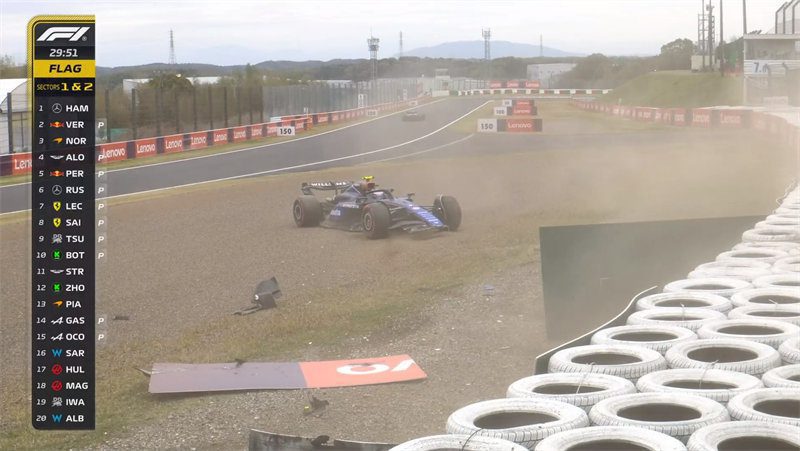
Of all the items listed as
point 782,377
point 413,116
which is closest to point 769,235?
point 782,377

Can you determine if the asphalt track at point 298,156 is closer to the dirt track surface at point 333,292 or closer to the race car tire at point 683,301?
the dirt track surface at point 333,292

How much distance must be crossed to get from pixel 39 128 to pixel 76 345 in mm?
1213

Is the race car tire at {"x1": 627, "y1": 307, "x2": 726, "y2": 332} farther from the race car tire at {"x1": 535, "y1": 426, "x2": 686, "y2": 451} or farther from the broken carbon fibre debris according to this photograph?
the broken carbon fibre debris

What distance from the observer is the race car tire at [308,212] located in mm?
21436

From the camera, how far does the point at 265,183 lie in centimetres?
3231

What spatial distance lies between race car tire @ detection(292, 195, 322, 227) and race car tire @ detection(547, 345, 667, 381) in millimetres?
15101

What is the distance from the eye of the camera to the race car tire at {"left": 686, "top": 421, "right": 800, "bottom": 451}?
4.47 m

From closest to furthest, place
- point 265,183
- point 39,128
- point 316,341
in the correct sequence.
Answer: point 39,128 → point 316,341 → point 265,183

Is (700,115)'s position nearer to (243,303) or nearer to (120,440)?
(243,303)

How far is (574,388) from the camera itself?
5.75m

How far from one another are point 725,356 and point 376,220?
13433mm

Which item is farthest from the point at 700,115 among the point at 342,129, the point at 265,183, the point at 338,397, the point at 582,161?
the point at 338,397

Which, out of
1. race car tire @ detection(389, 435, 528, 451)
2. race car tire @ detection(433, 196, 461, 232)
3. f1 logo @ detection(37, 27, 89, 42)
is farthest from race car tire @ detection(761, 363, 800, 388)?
race car tire @ detection(433, 196, 461, 232)

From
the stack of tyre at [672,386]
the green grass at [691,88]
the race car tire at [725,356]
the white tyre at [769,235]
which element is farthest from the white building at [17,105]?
the green grass at [691,88]
